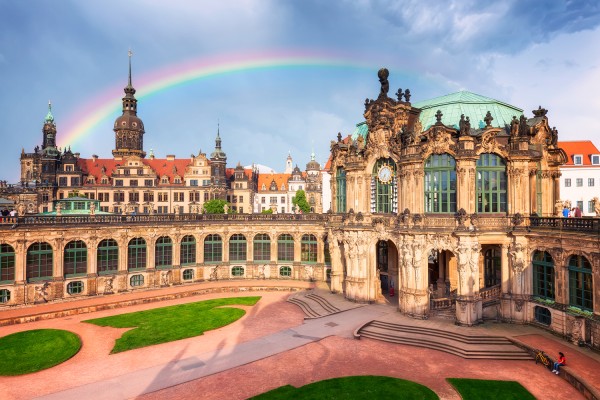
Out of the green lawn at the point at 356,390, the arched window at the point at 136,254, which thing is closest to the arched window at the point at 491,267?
the green lawn at the point at 356,390

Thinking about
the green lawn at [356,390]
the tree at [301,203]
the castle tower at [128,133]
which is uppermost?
the castle tower at [128,133]

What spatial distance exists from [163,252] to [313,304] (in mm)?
22701

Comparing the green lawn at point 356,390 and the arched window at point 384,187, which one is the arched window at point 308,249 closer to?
the arched window at point 384,187

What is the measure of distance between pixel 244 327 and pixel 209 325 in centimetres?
328

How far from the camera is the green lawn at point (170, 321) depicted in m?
29.7

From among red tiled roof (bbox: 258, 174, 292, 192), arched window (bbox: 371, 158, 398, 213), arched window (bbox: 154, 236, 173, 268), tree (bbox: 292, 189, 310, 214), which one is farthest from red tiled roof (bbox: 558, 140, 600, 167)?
red tiled roof (bbox: 258, 174, 292, 192)

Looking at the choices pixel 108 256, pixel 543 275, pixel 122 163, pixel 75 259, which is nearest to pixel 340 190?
pixel 543 275

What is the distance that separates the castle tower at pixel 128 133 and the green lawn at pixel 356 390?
108708mm

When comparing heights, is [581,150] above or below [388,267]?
above

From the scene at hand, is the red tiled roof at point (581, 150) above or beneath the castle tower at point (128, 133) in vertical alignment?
beneath

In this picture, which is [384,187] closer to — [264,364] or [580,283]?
[580,283]

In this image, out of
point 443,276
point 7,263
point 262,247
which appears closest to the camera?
point 443,276

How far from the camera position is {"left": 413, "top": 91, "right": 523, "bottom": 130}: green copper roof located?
3425 centimetres

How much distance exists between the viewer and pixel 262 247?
5397cm
